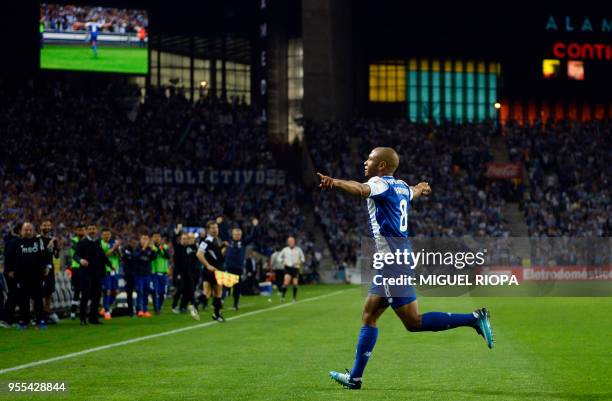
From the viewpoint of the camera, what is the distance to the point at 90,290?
2400cm

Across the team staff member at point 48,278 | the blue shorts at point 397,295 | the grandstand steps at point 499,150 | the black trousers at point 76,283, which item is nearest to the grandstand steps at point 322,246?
the grandstand steps at point 499,150

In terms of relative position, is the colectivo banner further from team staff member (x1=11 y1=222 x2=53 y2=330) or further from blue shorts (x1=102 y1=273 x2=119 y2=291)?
team staff member (x1=11 y1=222 x2=53 y2=330)

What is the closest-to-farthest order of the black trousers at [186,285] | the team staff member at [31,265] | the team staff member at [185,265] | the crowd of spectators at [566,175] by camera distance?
1. the team staff member at [31,265]
2. the black trousers at [186,285]
3. the team staff member at [185,265]
4. the crowd of spectators at [566,175]

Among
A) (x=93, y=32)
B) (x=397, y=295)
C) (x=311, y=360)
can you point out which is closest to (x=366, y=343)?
(x=397, y=295)

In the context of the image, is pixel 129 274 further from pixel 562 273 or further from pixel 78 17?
pixel 78 17

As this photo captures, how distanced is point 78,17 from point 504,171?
25429 mm

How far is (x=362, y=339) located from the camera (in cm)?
1129

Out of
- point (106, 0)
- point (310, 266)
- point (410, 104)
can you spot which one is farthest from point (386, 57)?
point (310, 266)

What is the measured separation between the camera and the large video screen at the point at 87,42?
60.8m

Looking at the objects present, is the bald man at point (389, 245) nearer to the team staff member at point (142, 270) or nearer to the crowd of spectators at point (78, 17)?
the team staff member at point (142, 270)

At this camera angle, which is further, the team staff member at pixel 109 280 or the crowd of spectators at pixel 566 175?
the crowd of spectators at pixel 566 175

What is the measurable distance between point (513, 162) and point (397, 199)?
53.3m

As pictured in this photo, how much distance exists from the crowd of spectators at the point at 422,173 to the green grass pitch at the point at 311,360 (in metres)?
31.0

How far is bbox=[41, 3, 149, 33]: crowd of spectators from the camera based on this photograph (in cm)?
6144
